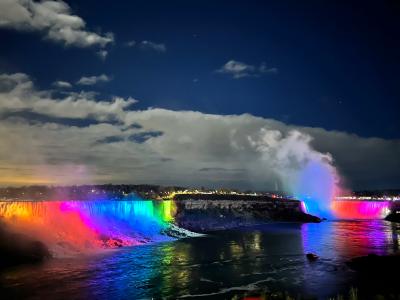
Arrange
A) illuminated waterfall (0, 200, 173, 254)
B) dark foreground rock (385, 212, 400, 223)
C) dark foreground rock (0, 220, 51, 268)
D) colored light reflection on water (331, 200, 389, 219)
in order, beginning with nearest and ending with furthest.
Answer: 1. dark foreground rock (0, 220, 51, 268)
2. illuminated waterfall (0, 200, 173, 254)
3. dark foreground rock (385, 212, 400, 223)
4. colored light reflection on water (331, 200, 389, 219)

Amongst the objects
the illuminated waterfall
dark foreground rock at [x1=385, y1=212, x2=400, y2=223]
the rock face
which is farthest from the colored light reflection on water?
the illuminated waterfall

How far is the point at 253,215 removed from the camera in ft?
417

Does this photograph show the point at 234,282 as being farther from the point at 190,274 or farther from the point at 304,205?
the point at 304,205

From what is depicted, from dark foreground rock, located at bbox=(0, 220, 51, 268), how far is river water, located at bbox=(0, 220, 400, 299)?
2.45 m

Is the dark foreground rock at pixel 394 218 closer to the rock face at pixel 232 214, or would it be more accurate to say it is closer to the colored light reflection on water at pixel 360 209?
the colored light reflection on water at pixel 360 209

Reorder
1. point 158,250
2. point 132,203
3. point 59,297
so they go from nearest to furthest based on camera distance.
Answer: point 59,297, point 158,250, point 132,203

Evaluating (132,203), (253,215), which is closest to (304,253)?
(132,203)

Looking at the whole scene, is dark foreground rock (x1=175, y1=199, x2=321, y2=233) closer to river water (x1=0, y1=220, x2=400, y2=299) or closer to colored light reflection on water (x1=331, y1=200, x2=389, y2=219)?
colored light reflection on water (x1=331, y1=200, x2=389, y2=219)

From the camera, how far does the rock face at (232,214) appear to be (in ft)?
339

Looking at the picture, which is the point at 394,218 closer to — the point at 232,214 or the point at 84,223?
the point at 232,214

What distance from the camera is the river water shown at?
32469 millimetres

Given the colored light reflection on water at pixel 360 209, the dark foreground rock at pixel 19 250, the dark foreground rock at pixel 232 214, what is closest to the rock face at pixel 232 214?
the dark foreground rock at pixel 232 214

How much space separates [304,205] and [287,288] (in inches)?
4776

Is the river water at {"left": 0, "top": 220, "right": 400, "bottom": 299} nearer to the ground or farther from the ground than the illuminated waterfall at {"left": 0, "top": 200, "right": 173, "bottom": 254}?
nearer to the ground
